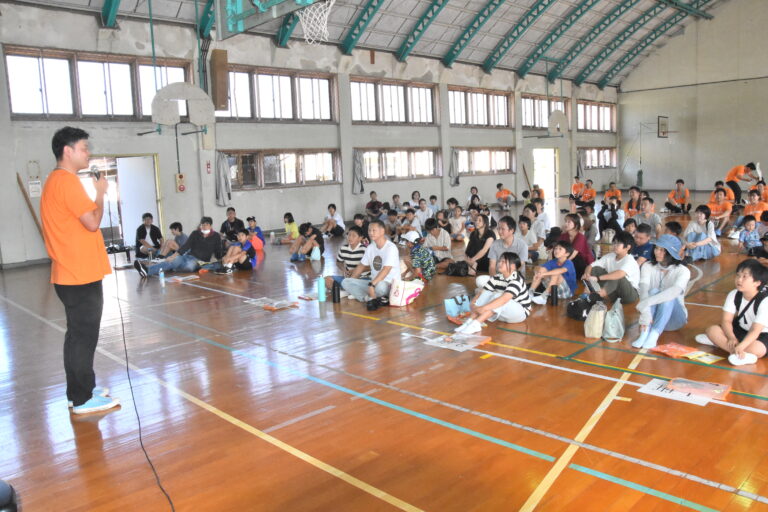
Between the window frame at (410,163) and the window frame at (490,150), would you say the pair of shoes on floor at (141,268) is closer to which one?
the window frame at (410,163)

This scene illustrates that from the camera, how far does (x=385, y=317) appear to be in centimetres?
793

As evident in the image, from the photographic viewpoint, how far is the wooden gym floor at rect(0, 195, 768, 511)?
3.60m

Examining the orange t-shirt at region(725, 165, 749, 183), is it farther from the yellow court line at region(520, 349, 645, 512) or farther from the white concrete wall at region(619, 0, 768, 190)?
the yellow court line at region(520, 349, 645, 512)

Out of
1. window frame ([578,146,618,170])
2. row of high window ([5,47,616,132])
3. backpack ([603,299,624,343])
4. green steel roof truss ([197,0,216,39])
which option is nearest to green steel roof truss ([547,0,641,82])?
row of high window ([5,47,616,132])

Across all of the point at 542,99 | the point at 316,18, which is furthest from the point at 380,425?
the point at 542,99

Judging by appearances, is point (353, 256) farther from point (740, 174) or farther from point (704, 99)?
point (704, 99)

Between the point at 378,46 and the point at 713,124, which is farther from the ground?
the point at 378,46

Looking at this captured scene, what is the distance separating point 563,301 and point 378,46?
15.6m

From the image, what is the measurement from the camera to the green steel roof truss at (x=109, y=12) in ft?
48.0

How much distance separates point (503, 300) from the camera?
692 centimetres

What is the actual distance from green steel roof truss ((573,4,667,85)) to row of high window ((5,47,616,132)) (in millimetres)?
3876

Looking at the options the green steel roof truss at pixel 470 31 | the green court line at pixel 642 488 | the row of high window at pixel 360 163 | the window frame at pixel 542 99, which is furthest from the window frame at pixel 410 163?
the green court line at pixel 642 488

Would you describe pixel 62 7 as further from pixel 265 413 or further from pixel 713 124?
pixel 713 124

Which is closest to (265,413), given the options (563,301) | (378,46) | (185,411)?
(185,411)
